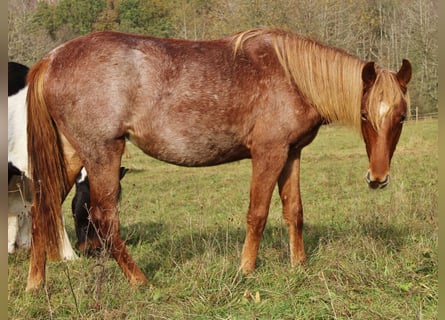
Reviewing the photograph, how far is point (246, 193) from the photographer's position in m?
10.2

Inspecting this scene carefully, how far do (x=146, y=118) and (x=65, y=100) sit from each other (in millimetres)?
654

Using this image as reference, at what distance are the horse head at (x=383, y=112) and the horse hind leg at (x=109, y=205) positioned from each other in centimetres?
207

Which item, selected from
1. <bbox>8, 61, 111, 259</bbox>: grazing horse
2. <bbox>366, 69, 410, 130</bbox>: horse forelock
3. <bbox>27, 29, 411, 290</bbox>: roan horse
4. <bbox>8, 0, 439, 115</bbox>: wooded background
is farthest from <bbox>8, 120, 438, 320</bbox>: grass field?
<bbox>8, 0, 439, 115</bbox>: wooded background

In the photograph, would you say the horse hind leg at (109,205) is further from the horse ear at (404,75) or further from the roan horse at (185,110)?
the horse ear at (404,75)

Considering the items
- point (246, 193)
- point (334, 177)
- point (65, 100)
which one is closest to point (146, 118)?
point (65, 100)

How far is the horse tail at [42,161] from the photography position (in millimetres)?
4229

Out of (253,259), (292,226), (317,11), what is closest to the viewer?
(253,259)

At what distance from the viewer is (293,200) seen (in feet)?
16.0

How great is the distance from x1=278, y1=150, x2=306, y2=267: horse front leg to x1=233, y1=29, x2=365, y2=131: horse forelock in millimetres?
556

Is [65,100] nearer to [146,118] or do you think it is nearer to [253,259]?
[146,118]

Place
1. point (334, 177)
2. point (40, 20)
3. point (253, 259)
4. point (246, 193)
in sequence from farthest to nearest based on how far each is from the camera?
point (40, 20) < point (334, 177) < point (246, 193) < point (253, 259)

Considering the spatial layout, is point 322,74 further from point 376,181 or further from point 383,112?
point 376,181

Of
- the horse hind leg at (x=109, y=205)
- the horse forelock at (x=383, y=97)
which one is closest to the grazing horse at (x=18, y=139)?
the horse hind leg at (x=109, y=205)

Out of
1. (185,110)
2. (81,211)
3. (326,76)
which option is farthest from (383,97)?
(81,211)
